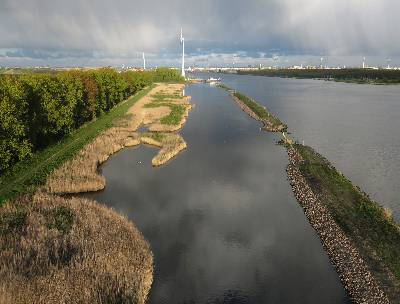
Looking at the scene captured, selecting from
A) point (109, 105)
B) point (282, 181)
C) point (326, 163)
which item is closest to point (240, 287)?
point (282, 181)

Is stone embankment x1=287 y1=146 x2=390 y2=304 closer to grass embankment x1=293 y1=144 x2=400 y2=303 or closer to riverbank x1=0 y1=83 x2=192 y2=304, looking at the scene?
grass embankment x1=293 y1=144 x2=400 y2=303


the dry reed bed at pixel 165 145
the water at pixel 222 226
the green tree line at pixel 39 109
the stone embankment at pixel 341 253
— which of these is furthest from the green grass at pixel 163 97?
the stone embankment at pixel 341 253

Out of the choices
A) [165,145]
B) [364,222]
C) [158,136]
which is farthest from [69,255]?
[158,136]

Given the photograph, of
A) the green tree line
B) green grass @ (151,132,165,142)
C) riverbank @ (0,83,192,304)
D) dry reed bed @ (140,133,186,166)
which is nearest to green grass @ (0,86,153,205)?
riverbank @ (0,83,192,304)

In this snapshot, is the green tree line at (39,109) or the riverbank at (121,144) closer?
the riverbank at (121,144)

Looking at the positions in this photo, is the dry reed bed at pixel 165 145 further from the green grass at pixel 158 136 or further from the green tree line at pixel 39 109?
the green tree line at pixel 39 109

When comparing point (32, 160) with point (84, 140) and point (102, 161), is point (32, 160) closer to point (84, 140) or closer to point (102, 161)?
point (102, 161)
